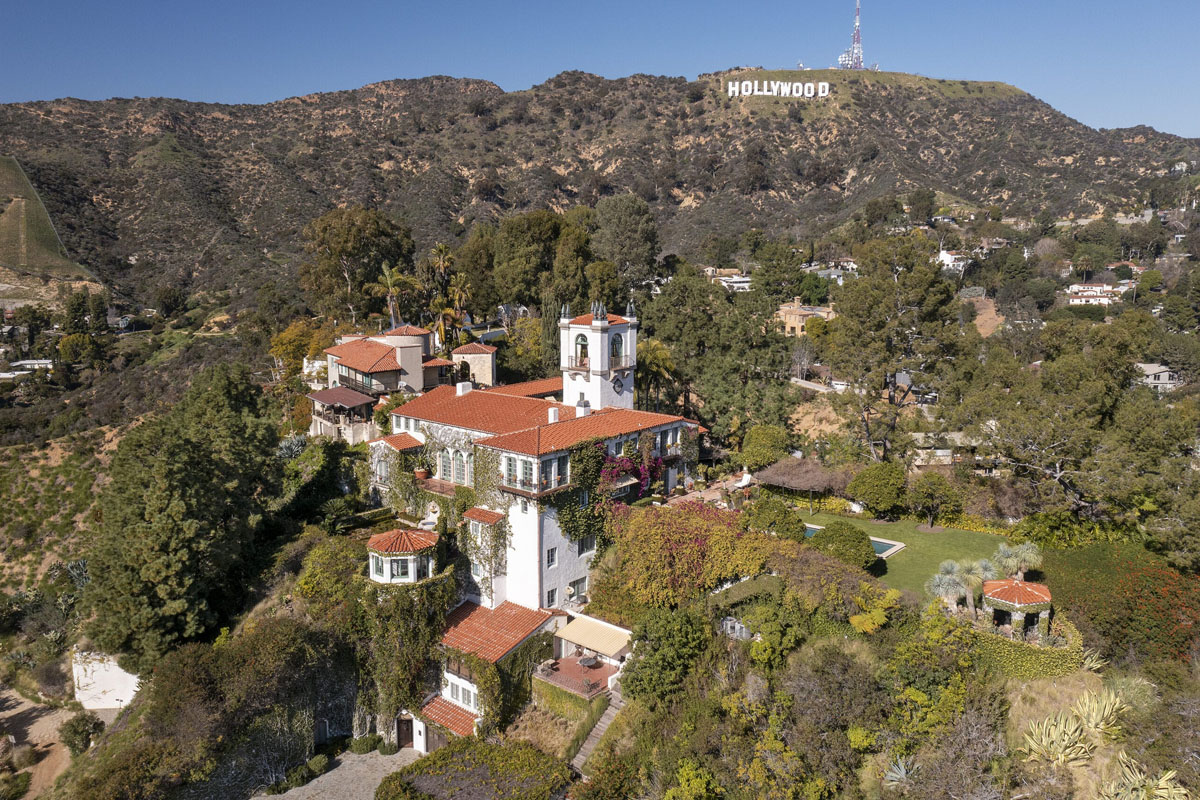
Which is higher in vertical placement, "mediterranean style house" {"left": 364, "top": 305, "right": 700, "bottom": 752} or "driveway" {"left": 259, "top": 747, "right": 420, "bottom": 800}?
"mediterranean style house" {"left": 364, "top": 305, "right": 700, "bottom": 752}

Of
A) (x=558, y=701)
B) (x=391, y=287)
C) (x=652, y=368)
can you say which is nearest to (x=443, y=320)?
(x=391, y=287)

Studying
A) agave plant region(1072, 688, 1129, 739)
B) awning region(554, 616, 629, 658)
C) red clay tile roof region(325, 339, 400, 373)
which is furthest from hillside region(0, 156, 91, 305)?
agave plant region(1072, 688, 1129, 739)

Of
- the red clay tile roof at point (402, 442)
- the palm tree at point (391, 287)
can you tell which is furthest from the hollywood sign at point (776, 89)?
the red clay tile roof at point (402, 442)

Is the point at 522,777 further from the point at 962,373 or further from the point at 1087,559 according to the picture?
the point at 962,373

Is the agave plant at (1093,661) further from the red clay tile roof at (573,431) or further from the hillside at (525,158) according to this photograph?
the hillside at (525,158)

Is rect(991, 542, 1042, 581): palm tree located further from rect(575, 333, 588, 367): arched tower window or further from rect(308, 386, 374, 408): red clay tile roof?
rect(308, 386, 374, 408): red clay tile roof

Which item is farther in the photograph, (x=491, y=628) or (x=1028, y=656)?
(x=491, y=628)

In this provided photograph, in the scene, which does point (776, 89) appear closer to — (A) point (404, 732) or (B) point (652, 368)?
(B) point (652, 368)
